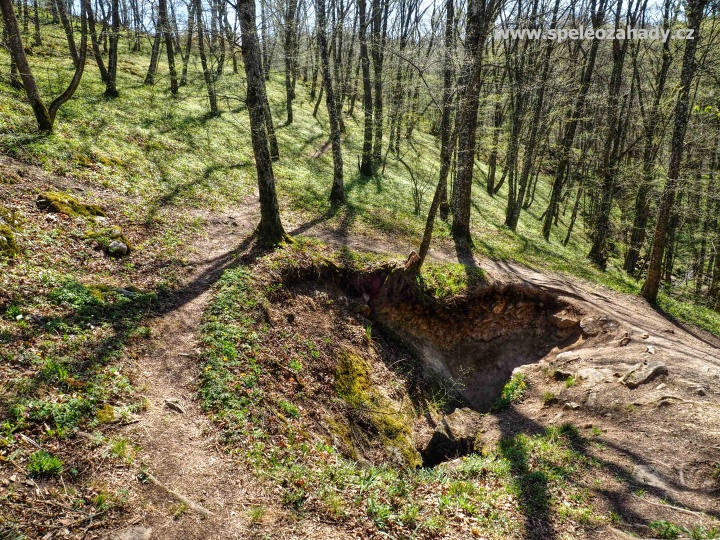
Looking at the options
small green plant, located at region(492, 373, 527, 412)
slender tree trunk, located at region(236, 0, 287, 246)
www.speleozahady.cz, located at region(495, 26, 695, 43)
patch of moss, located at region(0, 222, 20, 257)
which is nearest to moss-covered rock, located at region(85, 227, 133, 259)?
patch of moss, located at region(0, 222, 20, 257)

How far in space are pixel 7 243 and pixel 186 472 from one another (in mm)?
5912

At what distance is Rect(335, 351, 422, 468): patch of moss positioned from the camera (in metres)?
8.95

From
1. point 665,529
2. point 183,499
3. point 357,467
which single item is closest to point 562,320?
point 665,529

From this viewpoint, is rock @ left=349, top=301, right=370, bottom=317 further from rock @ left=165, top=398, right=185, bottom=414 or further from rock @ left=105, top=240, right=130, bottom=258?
rock @ left=165, top=398, right=185, bottom=414

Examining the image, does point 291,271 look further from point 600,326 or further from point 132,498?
point 600,326

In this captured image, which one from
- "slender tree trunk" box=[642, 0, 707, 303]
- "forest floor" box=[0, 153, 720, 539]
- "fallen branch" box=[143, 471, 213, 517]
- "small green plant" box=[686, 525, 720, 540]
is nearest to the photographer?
"forest floor" box=[0, 153, 720, 539]

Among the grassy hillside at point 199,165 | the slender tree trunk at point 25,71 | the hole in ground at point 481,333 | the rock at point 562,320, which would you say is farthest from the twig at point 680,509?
the slender tree trunk at point 25,71

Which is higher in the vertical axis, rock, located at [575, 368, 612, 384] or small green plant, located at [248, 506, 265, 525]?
small green plant, located at [248, 506, 265, 525]

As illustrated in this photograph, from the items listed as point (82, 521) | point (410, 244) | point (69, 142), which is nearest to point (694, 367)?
point (410, 244)

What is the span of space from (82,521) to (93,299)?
4.46 meters

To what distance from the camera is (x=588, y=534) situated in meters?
5.90

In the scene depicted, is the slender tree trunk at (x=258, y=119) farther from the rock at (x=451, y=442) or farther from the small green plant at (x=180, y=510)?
the small green plant at (x=180, y=510)

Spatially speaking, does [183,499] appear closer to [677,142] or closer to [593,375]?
[593,375]

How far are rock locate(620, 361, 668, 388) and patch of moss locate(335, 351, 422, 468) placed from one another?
17.4 feet
